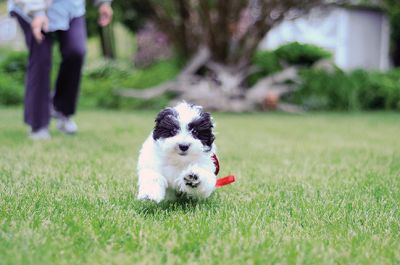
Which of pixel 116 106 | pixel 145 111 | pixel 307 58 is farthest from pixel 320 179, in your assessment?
pixel 307 58

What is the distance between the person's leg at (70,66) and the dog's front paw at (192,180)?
3.38 m

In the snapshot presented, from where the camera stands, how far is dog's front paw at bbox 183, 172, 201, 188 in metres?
2.83

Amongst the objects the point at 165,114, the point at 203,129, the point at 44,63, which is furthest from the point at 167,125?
the point at 44,63

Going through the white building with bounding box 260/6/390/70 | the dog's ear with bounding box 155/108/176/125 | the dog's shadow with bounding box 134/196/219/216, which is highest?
the white building with bounding box 260/6/390/70

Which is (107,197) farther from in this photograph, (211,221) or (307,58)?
(307,58)

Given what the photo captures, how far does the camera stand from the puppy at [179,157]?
2822mm

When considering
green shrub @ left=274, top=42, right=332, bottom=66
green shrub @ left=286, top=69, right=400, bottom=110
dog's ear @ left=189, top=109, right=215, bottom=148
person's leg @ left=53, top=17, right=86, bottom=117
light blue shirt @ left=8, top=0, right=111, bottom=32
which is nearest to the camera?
dog's ear @ left=189, top=109, right=215, bottom=148

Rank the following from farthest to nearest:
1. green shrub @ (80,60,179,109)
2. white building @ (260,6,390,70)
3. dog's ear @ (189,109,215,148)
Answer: white building @ (260,6,390,70)
green shrub @ (80,60,179,109)
dog's ear @ (189,109,215,148)

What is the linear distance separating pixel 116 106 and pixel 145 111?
1.16 metres

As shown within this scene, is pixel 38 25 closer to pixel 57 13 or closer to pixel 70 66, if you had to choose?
pixel 57 13

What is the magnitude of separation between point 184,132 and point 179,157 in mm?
174

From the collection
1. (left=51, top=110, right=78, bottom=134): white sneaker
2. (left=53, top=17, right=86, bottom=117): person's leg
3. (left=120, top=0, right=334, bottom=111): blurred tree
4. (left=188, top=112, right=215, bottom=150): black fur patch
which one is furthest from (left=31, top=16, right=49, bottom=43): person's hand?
(left=120, top=0, right=334, bottom=111): blurred tree

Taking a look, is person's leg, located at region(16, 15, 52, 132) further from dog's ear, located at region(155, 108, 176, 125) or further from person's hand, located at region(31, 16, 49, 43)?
dog's ear, located at region(155, 108, 176, 125)

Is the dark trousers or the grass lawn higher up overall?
the dark trousers
